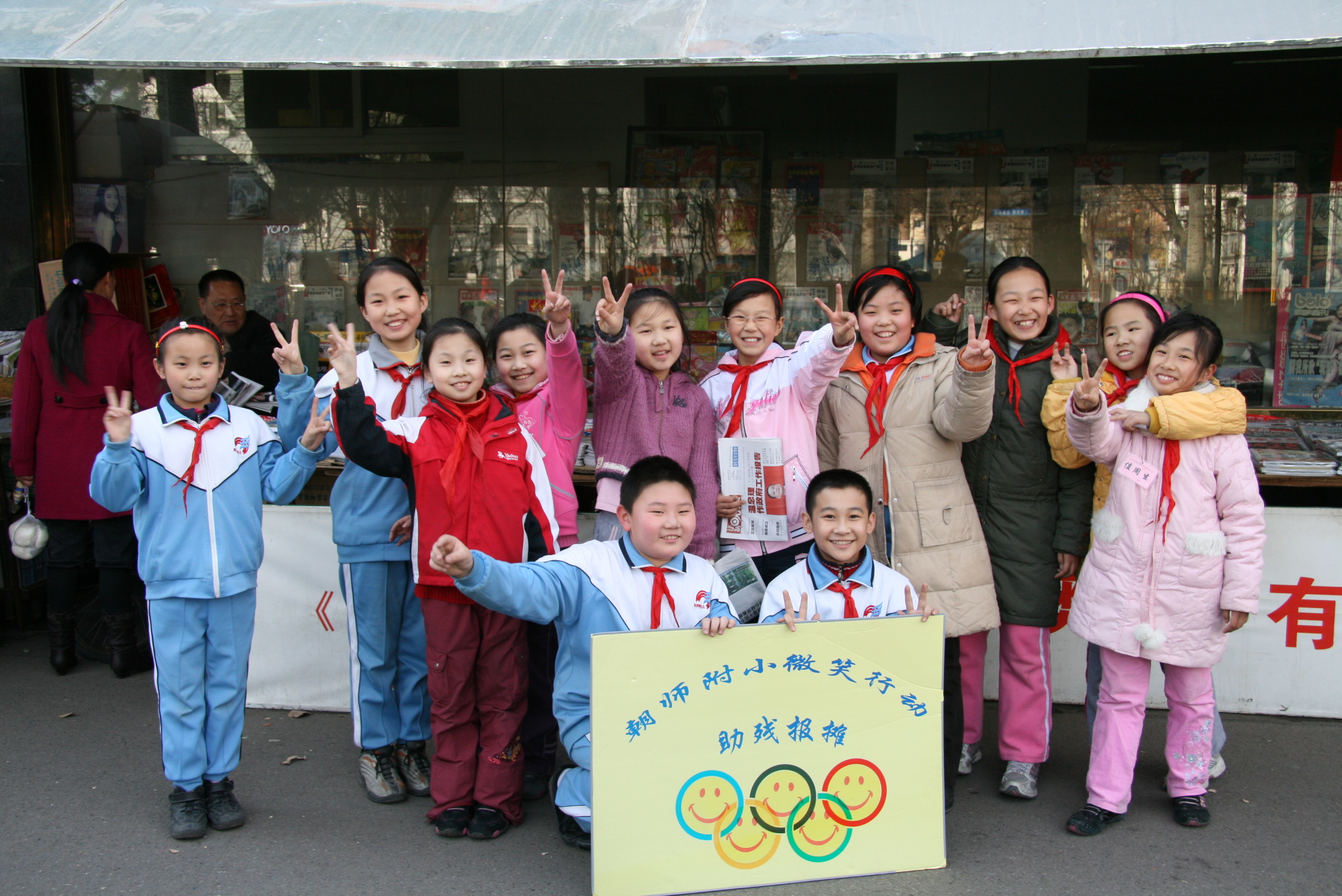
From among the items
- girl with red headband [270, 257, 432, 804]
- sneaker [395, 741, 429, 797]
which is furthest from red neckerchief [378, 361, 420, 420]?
sneaker [395, 741, 429, 797]

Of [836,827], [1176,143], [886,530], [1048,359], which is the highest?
[1176,143]

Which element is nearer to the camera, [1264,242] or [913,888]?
[913,888]

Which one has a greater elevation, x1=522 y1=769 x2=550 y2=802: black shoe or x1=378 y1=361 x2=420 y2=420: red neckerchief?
x1=378 y1=361 x2=420 y2=420: red neckerchief

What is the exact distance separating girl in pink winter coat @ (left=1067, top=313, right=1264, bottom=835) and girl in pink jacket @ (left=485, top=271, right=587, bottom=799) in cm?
153

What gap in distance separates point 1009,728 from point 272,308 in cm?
444

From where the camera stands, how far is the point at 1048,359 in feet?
10.5

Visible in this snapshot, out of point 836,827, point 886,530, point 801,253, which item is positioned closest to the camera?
point 836,827

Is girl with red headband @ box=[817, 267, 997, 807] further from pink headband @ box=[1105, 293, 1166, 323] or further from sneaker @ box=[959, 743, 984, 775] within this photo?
pink headband @ box=[1105, 293, 1166, 323]

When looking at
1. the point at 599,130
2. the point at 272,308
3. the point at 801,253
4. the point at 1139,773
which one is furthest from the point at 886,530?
the point at 272,308

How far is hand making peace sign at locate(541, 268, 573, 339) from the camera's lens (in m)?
2.75

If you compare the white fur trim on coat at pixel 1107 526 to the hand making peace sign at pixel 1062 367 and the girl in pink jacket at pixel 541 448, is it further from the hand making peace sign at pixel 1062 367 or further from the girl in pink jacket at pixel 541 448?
the girl in pink jacket at pixel 541 448

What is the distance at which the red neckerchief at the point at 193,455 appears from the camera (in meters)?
2.95

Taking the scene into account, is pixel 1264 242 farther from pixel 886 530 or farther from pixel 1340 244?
pixel 886 530

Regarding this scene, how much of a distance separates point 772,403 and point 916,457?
1.52ft
